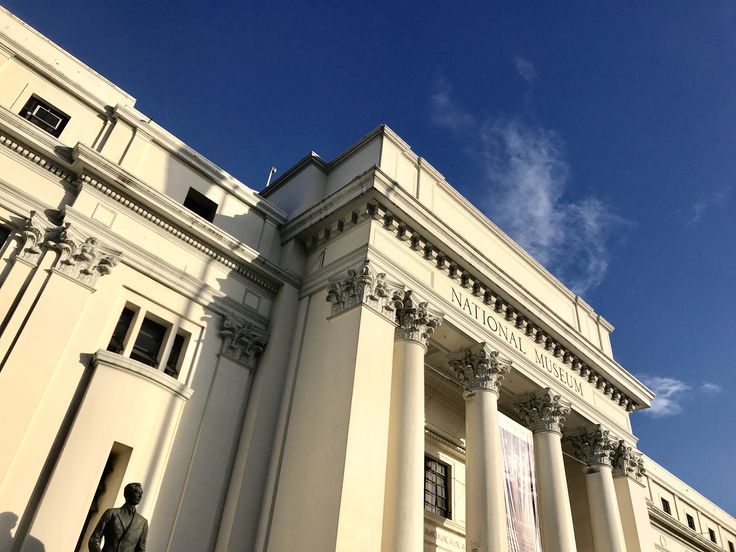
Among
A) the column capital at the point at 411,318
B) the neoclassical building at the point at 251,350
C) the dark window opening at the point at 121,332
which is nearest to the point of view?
the neoclassical building at the point at 251,350

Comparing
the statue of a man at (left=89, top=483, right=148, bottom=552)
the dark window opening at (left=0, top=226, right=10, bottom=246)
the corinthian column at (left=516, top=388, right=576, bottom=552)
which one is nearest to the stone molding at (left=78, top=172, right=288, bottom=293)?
the dark window opening at (left=0, top=226, right=10, bottom=246)

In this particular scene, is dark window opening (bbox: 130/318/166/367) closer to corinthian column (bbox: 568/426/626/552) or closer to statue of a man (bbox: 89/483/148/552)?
statue of a man (bbox: 89/483/148/552)

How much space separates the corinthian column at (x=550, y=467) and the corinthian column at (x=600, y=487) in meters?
1.80

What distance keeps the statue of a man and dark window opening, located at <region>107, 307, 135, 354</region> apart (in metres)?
3.76

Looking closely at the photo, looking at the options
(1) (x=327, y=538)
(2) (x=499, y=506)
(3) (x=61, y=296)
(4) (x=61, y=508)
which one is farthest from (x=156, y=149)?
(2) (x=499, y=506)

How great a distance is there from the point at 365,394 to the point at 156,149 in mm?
7929

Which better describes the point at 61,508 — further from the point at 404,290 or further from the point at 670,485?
the point at 670,485

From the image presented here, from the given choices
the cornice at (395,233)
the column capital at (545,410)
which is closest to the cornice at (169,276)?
the cornice at (395,233)

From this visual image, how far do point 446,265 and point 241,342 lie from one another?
18.8 ft

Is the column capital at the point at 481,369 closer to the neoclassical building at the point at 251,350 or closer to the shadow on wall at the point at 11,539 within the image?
the neoclassical building at the point at 251,350

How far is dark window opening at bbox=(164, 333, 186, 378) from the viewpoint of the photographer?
42.7ft

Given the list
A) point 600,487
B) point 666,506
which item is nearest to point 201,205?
point 600,487

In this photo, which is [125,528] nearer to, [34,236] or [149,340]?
[149,340]

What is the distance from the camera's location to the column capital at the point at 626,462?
67.6 feet
